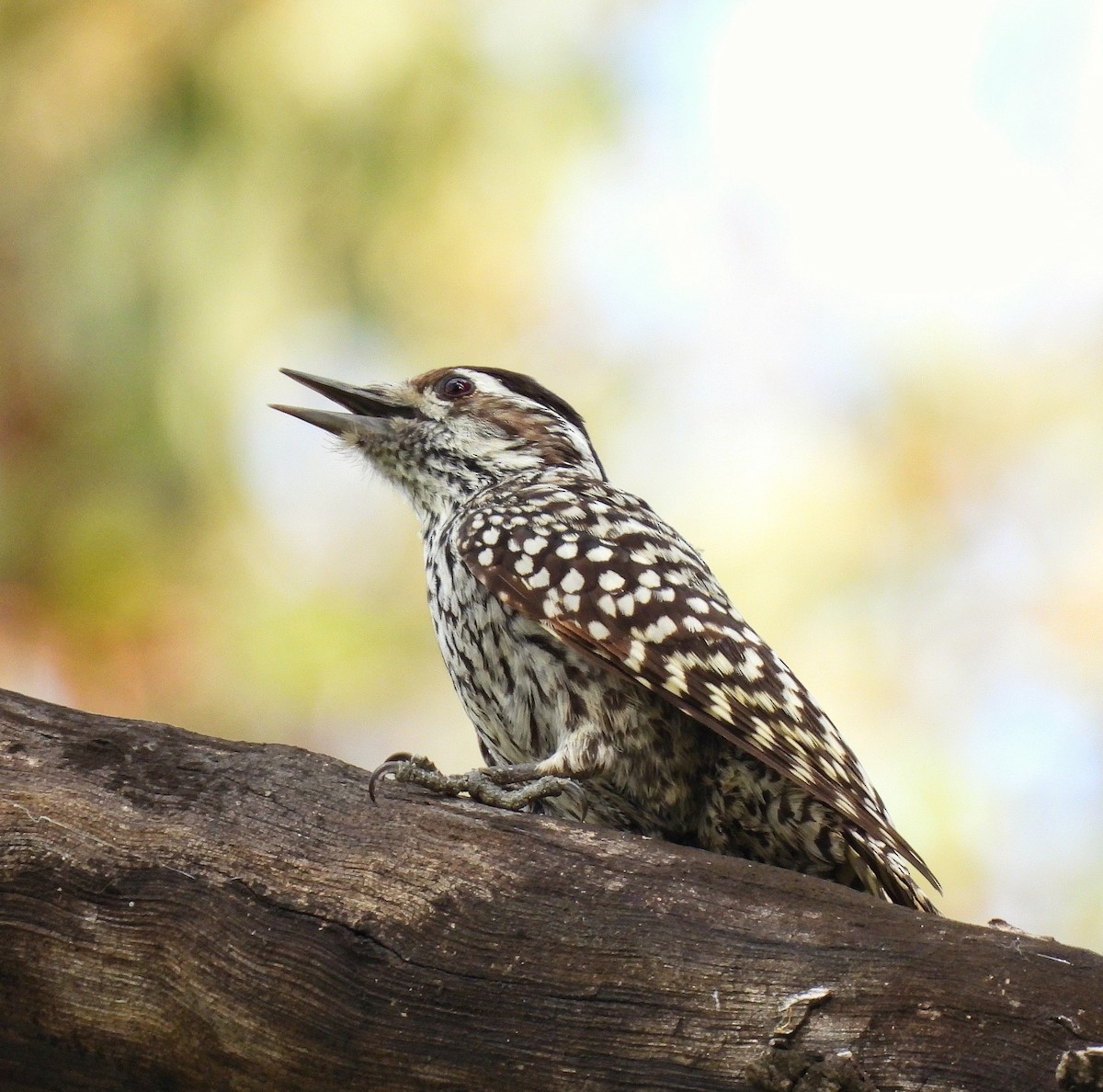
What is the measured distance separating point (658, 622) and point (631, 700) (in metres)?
0.21

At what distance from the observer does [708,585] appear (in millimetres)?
4109

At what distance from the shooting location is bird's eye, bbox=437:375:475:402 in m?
4.73

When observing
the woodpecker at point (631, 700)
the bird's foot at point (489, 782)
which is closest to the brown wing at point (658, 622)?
the woodpecker at point (631, 700)

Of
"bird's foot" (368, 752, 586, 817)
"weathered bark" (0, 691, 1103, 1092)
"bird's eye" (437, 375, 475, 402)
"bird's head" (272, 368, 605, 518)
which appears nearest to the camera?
"weathered bark" (0, 691, 1103, 1092)

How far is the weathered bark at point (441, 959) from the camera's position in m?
2.47

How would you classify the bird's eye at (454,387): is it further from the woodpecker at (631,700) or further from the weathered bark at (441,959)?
the weathered bark at (441,959)

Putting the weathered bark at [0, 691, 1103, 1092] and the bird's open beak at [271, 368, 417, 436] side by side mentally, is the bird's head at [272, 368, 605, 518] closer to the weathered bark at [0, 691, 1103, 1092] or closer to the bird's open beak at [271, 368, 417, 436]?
the bird's open beak at [271, 368, 417, 436]

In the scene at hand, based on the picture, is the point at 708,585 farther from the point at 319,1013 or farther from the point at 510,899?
the point at 319,1013

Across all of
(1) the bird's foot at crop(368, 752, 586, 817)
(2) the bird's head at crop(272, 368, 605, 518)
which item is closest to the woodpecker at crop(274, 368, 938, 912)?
(1) the bird's foot at crop(368, 752, 586, 817)

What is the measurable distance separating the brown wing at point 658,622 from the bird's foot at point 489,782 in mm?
315

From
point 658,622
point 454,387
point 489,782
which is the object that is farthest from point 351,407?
point 489,782

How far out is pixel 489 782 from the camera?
3.36m

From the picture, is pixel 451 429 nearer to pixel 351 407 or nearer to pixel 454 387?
pixel 454 387

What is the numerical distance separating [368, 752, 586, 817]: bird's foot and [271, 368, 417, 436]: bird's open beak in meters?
1.48
